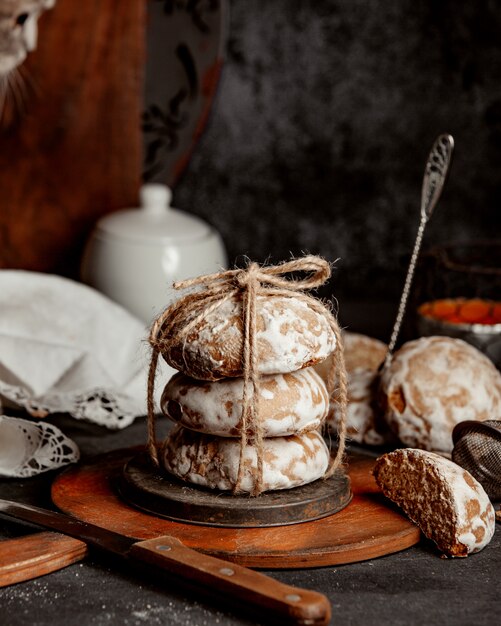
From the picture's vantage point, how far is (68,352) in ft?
5.24

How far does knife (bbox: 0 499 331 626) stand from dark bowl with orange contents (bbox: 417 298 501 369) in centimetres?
73

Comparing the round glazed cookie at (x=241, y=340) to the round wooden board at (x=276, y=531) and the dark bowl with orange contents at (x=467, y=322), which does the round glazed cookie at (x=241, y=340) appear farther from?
the dark bowl with orange contents at (x=467, y=322)

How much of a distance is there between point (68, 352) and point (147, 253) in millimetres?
295

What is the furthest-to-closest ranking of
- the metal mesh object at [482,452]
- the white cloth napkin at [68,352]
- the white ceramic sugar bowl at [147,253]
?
the white ceramic sugar bowl at [147,253] → the white cloth napkin at [68,352] → the metal mesh object at [482,452]

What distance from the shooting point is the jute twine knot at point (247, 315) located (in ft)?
3.45

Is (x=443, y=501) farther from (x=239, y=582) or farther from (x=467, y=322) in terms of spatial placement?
(x=467, y=322)

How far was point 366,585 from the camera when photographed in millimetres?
986

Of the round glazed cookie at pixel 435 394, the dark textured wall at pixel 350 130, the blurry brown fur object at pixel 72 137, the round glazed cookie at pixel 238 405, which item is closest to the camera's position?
the round glazed cookie at pixel 238 405

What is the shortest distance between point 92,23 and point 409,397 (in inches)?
44.0

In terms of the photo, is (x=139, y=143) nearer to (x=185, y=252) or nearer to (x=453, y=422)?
(x=185, y=252)

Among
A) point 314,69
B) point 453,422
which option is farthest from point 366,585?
point 314,69

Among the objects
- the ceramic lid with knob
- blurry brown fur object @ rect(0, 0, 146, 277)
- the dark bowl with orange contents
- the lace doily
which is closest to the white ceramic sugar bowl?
the ceramic lid with knob

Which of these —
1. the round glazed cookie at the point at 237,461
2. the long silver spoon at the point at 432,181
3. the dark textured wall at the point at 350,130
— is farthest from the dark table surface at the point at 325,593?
the dark textured wall at the point at 350,130

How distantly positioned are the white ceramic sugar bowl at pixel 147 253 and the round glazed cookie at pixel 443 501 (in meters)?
0.79
